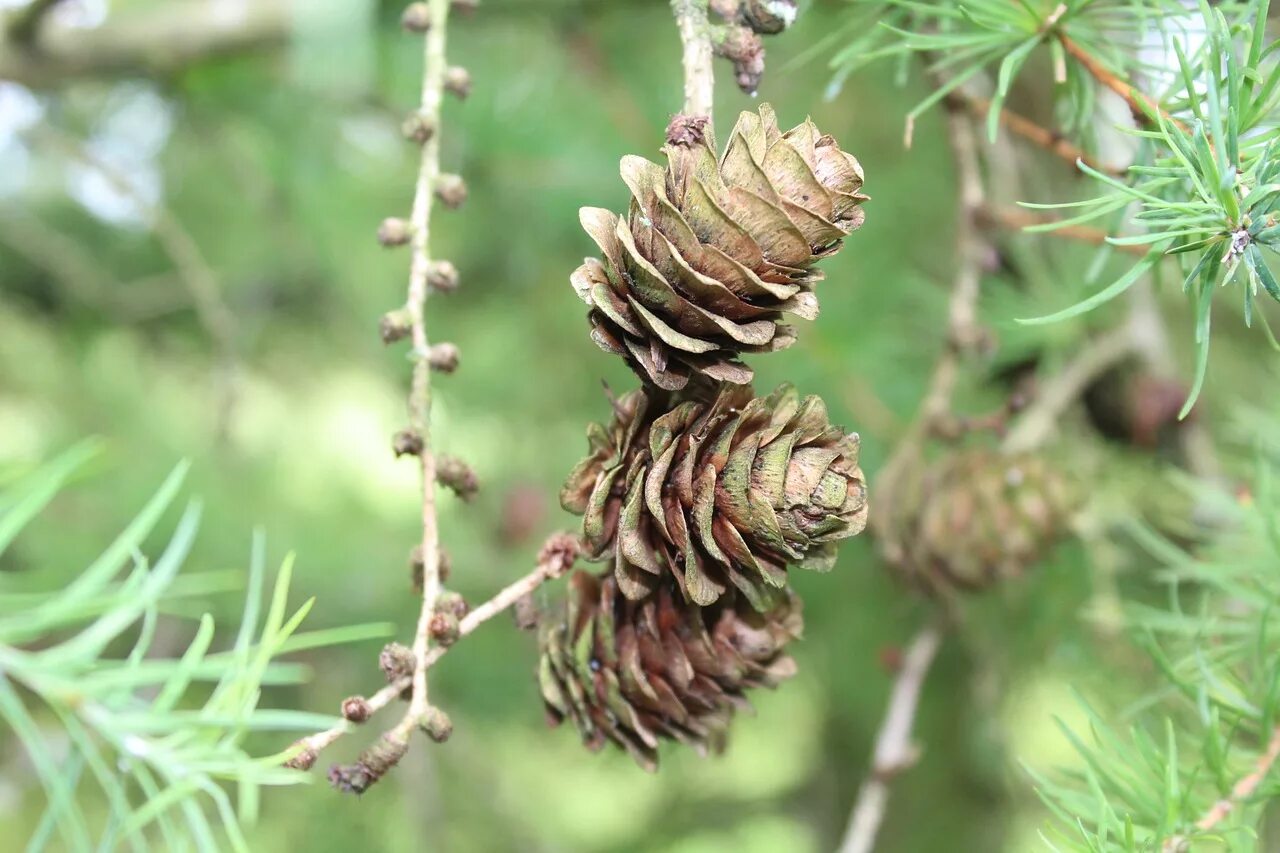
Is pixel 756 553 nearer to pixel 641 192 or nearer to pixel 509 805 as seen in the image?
pixel 641 192

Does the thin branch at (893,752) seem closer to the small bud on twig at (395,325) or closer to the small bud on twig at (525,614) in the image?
the small bud on twig at (525,614)

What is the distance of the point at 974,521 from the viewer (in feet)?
2.62

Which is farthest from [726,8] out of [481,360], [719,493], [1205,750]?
[481,360]

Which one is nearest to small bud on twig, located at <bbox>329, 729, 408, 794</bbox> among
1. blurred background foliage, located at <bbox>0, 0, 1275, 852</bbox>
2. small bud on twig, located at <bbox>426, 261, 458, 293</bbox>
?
small bud on twig, located at <bbox>426, 261, 458, 293</bbox>

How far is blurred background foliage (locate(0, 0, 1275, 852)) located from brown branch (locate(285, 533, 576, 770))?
52 centimetres

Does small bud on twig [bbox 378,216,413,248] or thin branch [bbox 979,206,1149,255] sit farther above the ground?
small bud on twig [bbox 378,216,413,248]

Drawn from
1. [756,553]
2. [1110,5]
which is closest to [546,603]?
[756,553]

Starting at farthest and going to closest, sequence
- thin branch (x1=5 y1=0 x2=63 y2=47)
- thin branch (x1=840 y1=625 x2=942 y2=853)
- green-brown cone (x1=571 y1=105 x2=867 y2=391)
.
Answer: thin branch (x1=5 y1=0 x2=63 y2=47), thin branch (x1=840 y1=625 x2=942 y2=853), green-brown cone (x1=571 y1=105 x2=867 y2=391)

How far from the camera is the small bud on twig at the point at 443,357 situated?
0.50m

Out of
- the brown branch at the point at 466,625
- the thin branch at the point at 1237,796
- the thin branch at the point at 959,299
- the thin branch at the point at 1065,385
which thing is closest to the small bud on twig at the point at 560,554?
the brown branch at the point at 466,625

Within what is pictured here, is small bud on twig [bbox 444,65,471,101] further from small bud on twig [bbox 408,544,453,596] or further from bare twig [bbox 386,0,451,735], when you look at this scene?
small bud on twig [bbox 408,544,453,596]

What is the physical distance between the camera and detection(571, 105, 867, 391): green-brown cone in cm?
42

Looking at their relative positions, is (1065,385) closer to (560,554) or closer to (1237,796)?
(1237,796)

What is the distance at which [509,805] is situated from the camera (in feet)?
5.03
